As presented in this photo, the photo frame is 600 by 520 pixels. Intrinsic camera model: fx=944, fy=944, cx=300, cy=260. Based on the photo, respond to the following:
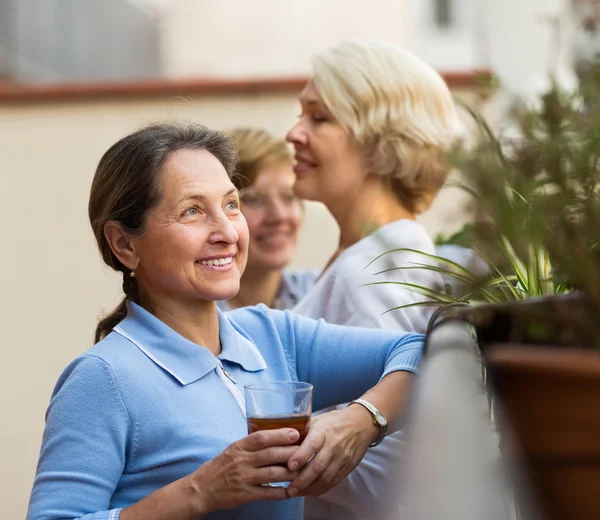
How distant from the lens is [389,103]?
2688 mm

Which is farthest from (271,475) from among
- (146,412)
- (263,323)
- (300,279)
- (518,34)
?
(518,34)

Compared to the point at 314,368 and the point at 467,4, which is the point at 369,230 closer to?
the point at 314,368

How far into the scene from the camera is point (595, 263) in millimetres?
1046

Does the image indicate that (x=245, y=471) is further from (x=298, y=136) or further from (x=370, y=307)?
(x=298, y=136)

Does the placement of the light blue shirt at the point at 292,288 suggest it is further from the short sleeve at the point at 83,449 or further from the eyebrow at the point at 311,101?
the short sleeve at the point at 83,449

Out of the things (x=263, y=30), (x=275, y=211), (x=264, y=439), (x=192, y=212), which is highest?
(x=263, y=30)

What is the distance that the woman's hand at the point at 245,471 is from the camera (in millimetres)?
1493

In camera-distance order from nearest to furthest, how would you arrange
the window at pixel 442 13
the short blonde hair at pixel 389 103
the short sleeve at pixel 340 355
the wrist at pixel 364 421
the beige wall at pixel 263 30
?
1. the wrist at pixel 364 421
2. the short sleeve at pixel 340 355
3. the short blonde hair at pixel 389 103
4. the beige wall at pixel 263 30
5. the window at pixel 442 13

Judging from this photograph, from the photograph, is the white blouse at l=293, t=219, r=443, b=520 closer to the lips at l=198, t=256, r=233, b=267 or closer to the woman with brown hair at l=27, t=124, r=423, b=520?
the woman with brown hair at l=27, t=124, r=423, b=520

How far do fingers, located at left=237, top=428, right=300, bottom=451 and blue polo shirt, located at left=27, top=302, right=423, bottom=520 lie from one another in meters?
0.20

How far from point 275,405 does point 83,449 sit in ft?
1.09

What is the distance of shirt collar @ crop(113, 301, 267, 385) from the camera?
175cm

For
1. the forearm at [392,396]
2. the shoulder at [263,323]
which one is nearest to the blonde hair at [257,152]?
the shoulder at [263,323]

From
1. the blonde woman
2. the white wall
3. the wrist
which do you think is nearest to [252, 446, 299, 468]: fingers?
the wrist
